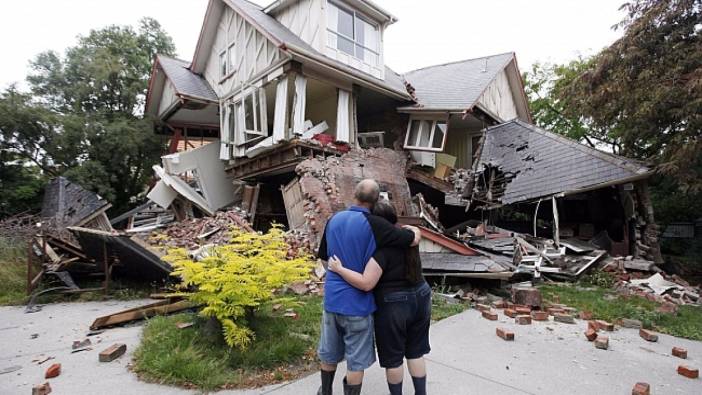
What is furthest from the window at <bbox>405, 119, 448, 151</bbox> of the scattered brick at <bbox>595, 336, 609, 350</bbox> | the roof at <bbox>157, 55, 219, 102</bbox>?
the scattered brick at <bbox>595, 336, 609, 350</bbox>

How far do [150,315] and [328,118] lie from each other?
8807 mm

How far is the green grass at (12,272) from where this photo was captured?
19.5 feet

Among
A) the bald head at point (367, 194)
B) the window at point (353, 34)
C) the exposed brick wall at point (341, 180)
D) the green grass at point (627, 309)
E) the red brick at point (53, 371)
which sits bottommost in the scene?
the green grass at point (627, 309)

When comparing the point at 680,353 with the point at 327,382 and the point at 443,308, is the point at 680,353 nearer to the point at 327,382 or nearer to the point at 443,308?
the point at 443,308

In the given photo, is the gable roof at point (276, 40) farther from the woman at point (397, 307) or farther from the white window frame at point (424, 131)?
the woman at point (397, 307)

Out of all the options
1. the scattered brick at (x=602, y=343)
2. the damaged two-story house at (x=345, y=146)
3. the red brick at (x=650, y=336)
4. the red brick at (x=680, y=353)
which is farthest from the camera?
the damaged two-story house at (x=345, y=146)

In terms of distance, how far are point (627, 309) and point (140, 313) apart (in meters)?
7.00

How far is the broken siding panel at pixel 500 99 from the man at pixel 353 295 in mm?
11956

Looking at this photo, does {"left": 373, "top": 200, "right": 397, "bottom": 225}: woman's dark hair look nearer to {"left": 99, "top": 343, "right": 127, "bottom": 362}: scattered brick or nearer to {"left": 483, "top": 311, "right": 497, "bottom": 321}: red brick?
{"left": 99, "top": 343, "right": 127, "bottom": 362}: scattered brick

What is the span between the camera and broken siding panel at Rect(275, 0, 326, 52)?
10.3 meters

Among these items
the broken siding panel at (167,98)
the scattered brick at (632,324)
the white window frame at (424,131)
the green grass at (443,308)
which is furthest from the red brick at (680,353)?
→ the broken siding panel at (167,98)

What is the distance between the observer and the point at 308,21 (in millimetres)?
10727

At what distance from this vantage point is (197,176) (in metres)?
12.0

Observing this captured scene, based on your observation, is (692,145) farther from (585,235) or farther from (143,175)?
(143,175)
